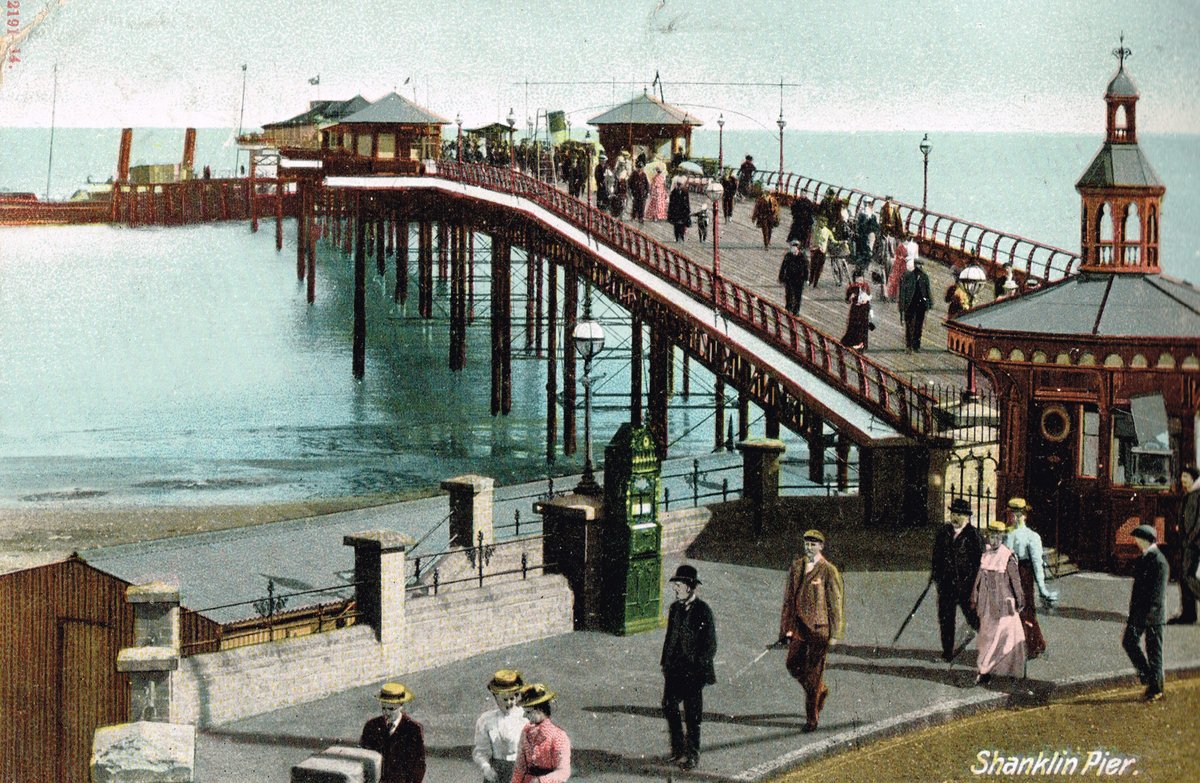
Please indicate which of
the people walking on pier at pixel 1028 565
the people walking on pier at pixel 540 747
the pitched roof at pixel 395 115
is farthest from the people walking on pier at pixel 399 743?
the pitched roof at pixel 395 115

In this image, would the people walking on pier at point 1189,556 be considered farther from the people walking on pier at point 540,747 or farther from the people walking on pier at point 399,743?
the people walking on pier at point 399,743

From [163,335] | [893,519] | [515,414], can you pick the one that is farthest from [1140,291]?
[163,335]

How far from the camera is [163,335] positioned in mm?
68188

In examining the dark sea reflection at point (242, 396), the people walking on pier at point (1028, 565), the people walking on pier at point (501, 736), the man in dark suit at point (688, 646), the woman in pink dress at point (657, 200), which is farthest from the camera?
the dark sea reflection at point (242, 396)

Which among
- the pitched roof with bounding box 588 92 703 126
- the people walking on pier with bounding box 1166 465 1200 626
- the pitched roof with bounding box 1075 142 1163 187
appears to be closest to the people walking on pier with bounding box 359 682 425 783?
the people walking on pier with bounding box 1166 465 1200 626

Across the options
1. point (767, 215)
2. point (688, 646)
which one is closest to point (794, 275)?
point (767, 215)

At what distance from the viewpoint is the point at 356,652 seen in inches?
743

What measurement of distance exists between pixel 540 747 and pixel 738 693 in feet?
16.7

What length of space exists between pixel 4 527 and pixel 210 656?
19.9 meters

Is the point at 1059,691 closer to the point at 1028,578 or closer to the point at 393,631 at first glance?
the point at 1028,578

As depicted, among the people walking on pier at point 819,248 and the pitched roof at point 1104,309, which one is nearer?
the pitched roof at point 1104,309

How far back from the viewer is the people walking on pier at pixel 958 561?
57.2 feet

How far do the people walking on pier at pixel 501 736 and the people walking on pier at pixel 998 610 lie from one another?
5.54m

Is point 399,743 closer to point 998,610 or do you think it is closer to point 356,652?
point 356,652
